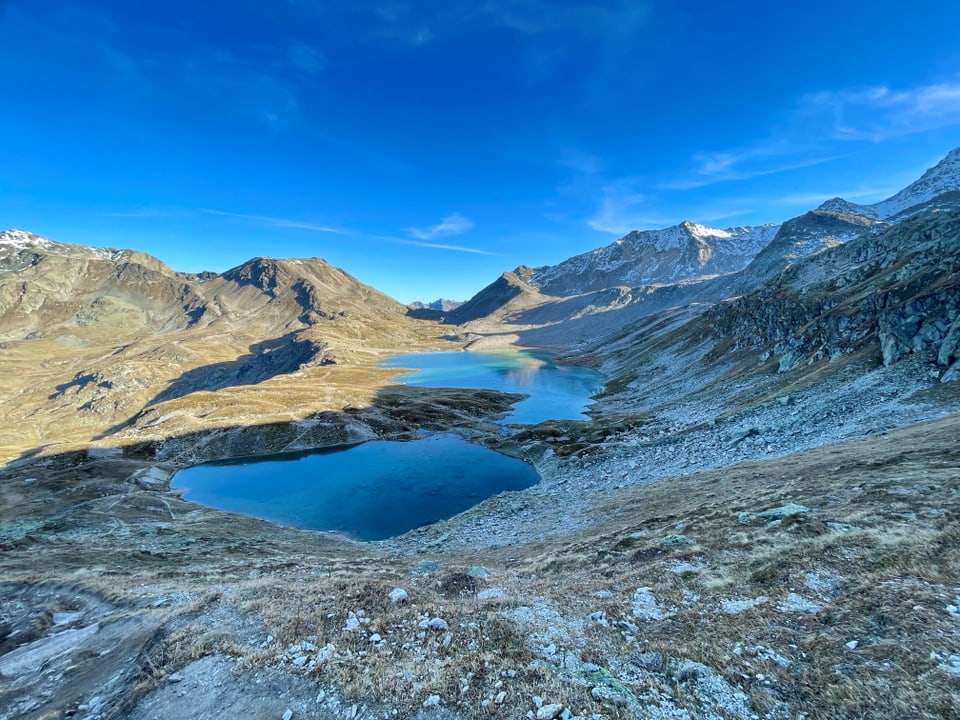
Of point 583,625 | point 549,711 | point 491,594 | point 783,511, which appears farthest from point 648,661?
point 783,511

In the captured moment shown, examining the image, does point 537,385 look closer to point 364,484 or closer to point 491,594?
point 364,484

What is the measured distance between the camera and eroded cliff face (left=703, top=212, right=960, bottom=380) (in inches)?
1781

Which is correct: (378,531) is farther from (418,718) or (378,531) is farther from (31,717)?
(418,718)

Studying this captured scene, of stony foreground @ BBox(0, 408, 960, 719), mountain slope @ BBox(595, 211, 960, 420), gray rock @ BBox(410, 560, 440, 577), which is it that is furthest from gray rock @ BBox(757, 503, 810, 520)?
mountain slope @ BBox(595, 211, 960, 420)

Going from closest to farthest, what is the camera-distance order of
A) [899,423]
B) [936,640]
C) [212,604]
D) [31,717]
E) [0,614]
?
1. [936,640]
2. [31,717]
3. [212,604]
4. [0,614]
5. [899,423]

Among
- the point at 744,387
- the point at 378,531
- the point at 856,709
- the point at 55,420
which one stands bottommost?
the point at 378,531

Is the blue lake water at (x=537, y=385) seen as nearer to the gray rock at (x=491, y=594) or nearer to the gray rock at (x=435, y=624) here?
the gray rock at (x=491, y=594)

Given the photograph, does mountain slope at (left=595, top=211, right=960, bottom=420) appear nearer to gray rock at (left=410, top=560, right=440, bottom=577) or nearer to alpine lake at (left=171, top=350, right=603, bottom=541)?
alpine lake at (left=171, top=350, right=603, bottom=541)

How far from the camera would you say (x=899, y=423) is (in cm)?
3422

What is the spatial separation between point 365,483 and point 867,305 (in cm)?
8426

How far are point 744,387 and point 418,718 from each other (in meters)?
76.1

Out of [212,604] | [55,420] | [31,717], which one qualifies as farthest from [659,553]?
[55,420]

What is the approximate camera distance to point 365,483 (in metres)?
65.5

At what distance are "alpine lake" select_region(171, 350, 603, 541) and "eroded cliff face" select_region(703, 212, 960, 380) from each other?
4752 centimetres
